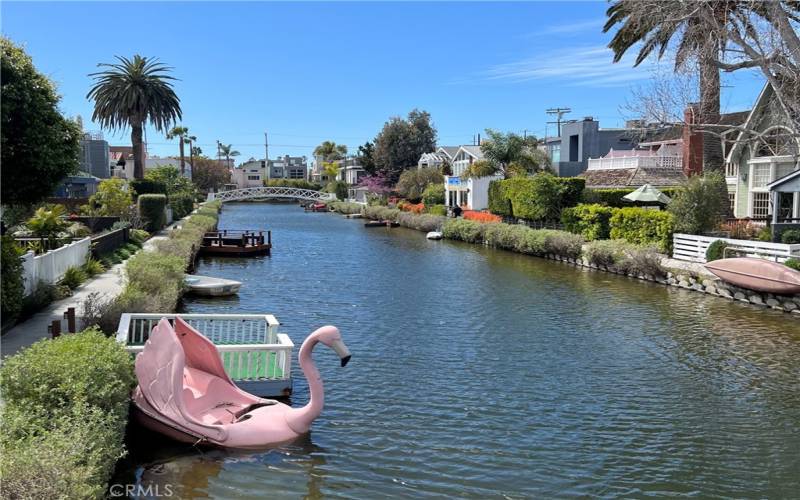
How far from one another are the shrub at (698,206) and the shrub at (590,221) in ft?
23.1

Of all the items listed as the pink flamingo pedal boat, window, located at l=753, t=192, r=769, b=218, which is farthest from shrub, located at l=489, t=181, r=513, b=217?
the pink flamingo pedal boat

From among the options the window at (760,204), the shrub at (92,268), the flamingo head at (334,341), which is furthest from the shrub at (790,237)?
the shrub at (92,268)

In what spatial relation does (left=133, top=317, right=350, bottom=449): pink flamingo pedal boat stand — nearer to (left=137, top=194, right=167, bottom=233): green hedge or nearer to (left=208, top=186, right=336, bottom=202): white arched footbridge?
(left=137, top=194, right=167, bottom=233): green hedge

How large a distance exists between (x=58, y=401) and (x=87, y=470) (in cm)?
182

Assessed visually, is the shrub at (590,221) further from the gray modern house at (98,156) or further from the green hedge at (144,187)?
the gray modern house at (98,156)

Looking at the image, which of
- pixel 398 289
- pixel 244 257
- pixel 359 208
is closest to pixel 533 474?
pixel 398 289

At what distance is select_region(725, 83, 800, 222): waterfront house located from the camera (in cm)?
3186

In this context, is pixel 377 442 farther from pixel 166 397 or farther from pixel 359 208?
pixel 359 208

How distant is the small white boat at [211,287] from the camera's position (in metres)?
24.4

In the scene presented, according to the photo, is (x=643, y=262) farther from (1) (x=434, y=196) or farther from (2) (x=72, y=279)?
(1) (x=434, y=196)

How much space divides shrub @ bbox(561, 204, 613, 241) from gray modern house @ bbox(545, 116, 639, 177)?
24819 mm

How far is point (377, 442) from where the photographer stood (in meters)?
10.8

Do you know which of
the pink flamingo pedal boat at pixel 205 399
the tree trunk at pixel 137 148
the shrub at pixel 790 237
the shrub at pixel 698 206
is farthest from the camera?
the tree trunk at pixel 137 148

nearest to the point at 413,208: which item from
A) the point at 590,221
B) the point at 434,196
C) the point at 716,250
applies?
the point at 434,196
